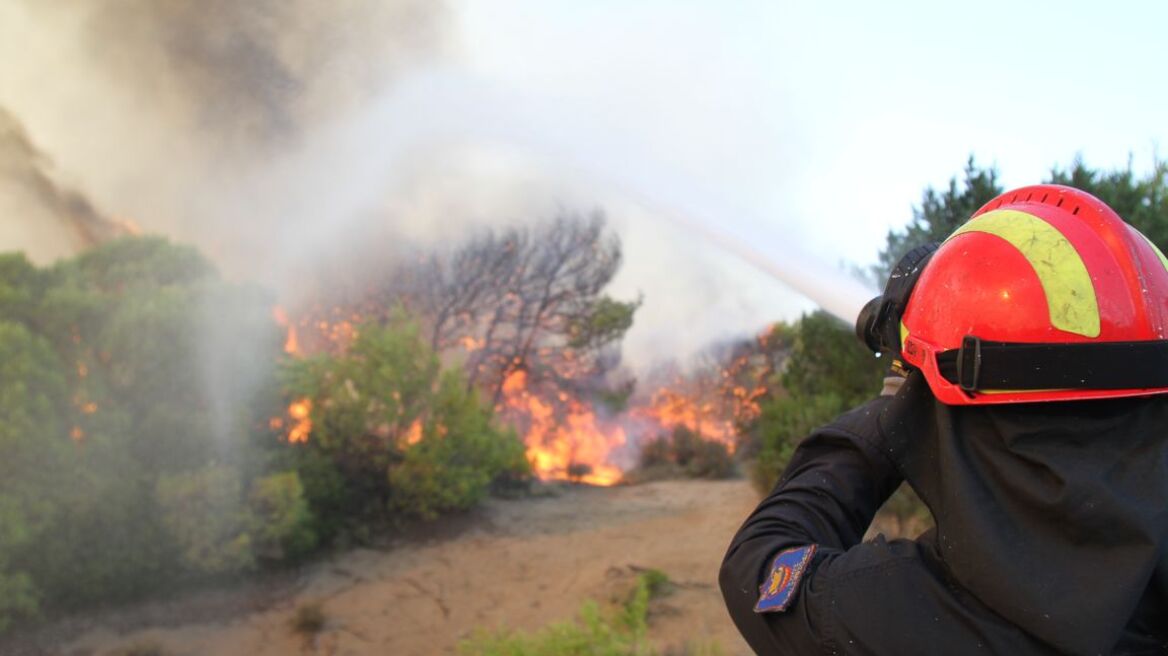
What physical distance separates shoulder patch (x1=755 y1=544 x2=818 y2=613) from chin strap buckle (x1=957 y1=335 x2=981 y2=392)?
0.33 metres

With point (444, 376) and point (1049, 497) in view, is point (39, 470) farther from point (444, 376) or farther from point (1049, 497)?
point (1049, 497)

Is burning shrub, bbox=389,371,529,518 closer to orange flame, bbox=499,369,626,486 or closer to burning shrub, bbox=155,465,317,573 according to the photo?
burning shrub, bbox=155,465,317,573

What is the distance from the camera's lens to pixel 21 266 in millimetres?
7352

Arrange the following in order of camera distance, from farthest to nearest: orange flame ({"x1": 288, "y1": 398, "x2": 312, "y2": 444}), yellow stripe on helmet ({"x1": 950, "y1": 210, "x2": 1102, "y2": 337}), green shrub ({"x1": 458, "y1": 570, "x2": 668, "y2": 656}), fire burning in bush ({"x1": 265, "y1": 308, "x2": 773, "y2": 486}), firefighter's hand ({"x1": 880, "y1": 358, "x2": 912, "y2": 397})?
fire burning in bush ({"x1": 265, "y1": 308, "x2": 773, "y2": 486})
orange flame ({"x1": 288, "y1": 398, "x2": 312, "y2": 444})
green shrub ({"x1": 458, "y1": 570, "x2": 668, "y2": 656})
firefighter's hand ({"x1": 880, "y1": 358, "x2": 912, "y2": 397})
yellow stripe on helmet ({"x1": 950, "y1": 210, "x2": 1102, "y2": 337})

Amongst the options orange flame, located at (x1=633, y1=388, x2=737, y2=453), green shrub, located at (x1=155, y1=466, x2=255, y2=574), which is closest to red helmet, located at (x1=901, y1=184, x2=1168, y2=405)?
green shrub, located at (x1=155, y1=466, x2=255, y2=574)

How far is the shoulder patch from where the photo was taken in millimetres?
1156

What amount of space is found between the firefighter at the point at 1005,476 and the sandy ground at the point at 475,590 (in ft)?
13.7

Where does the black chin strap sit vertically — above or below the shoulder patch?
above

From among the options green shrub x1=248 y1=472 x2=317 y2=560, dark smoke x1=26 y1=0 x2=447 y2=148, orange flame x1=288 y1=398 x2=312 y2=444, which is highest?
dark smoke x1=26 y1=0 x2=447 y2=148

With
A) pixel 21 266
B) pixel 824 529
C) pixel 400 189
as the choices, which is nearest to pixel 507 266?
pixel 400 189

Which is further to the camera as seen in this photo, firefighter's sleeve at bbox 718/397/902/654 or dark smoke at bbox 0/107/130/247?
dark smoke at bbox 0/107/130/247

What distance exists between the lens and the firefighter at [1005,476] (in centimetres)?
100

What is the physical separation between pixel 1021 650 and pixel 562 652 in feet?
12.4

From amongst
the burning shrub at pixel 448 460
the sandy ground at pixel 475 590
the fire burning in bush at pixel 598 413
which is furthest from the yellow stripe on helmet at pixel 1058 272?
the fire burning in bush at pixel 598 413
